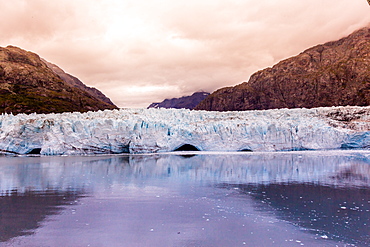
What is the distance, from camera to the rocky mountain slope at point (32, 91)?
225 ft

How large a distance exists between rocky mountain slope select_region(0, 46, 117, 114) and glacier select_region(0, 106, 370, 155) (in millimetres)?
49484

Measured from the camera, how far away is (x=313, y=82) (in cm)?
9156

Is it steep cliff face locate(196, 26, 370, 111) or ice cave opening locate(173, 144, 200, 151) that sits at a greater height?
steep cliff face locate(196, 26, 370, 111)

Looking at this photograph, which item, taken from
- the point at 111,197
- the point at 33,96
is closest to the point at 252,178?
the point at 111,197

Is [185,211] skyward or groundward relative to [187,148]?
groundward

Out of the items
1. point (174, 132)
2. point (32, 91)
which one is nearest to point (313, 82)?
point (174, 132)

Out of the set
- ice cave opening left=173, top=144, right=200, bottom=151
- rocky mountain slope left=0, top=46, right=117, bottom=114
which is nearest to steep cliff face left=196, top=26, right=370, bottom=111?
rocky mountain slope left=0, top=46, right=117, bottom=114

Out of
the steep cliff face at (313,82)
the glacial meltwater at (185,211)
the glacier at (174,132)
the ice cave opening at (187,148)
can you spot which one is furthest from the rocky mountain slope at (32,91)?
the glacial meltwater at (185,211)

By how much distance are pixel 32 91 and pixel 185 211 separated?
83.6 meters

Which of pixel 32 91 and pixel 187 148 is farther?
pixel 32 91

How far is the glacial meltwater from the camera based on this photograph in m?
4.52

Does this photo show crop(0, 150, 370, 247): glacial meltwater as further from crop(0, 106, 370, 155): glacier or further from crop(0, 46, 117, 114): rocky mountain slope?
crop(0, 46, 117, 114): rocky mountain slope

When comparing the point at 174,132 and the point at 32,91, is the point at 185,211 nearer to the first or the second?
the point at 174,132

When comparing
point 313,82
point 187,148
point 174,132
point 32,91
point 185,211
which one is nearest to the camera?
point 185,211
